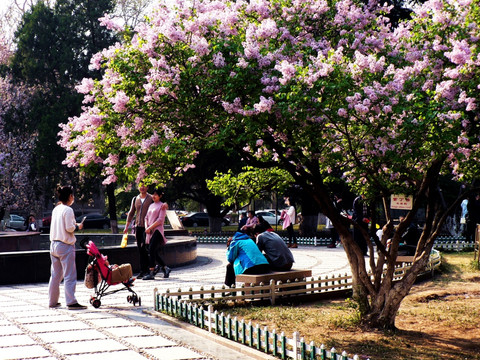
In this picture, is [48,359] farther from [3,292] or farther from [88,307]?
[3,292]

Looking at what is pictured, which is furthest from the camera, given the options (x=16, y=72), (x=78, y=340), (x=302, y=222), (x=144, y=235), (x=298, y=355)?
(x=16, y=72)

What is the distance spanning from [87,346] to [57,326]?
1.36 m

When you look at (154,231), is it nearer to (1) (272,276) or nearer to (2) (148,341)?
(1) (272,276)

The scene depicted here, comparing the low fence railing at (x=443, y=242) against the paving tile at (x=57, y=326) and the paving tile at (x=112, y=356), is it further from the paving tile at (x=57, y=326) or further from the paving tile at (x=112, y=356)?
the paving tile at (x=112, y=356)

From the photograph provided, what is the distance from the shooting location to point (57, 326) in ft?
28.4

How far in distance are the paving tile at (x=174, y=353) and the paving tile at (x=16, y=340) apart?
1563 mm

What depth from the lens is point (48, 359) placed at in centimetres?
688

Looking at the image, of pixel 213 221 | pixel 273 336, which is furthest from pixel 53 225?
pixel 213 221

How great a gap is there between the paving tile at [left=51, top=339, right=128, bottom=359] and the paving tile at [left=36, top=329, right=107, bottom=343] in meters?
0.19

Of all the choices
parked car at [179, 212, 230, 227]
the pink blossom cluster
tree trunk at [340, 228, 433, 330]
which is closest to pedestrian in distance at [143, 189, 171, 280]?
the pink blossom cluster

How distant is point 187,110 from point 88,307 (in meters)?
3.90

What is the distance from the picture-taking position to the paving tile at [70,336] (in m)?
7.84

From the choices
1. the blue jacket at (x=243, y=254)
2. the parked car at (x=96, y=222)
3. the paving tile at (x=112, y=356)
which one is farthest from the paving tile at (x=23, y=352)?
the parked car at (x=96, y=222)

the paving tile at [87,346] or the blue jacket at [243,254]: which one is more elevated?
the blue jacket at [243,254]
